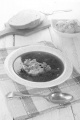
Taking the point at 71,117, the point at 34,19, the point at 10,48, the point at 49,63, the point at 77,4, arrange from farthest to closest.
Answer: the point at 77,4 → the point at 34,19 → the point at 10,48 → the point at 49,63 → the point at 71,117

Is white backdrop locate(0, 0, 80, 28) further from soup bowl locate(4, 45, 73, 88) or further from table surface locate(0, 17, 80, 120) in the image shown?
soup bowl locate(4, 45, 73, 88)

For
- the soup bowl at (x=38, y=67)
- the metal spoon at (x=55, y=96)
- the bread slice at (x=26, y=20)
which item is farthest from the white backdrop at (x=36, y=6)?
the metal spoon at (x=55, y=96)

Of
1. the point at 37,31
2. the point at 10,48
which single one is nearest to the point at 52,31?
the point at 37,31

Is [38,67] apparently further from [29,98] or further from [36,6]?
[36,6]

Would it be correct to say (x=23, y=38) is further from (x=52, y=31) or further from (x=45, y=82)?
(x=45, y=82)

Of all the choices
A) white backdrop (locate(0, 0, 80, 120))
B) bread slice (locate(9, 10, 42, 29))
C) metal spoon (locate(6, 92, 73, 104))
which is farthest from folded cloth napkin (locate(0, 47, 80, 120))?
white backdrop (locate(0, 0, 80, 120))

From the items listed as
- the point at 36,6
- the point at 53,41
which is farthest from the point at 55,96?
the point at 36,6
